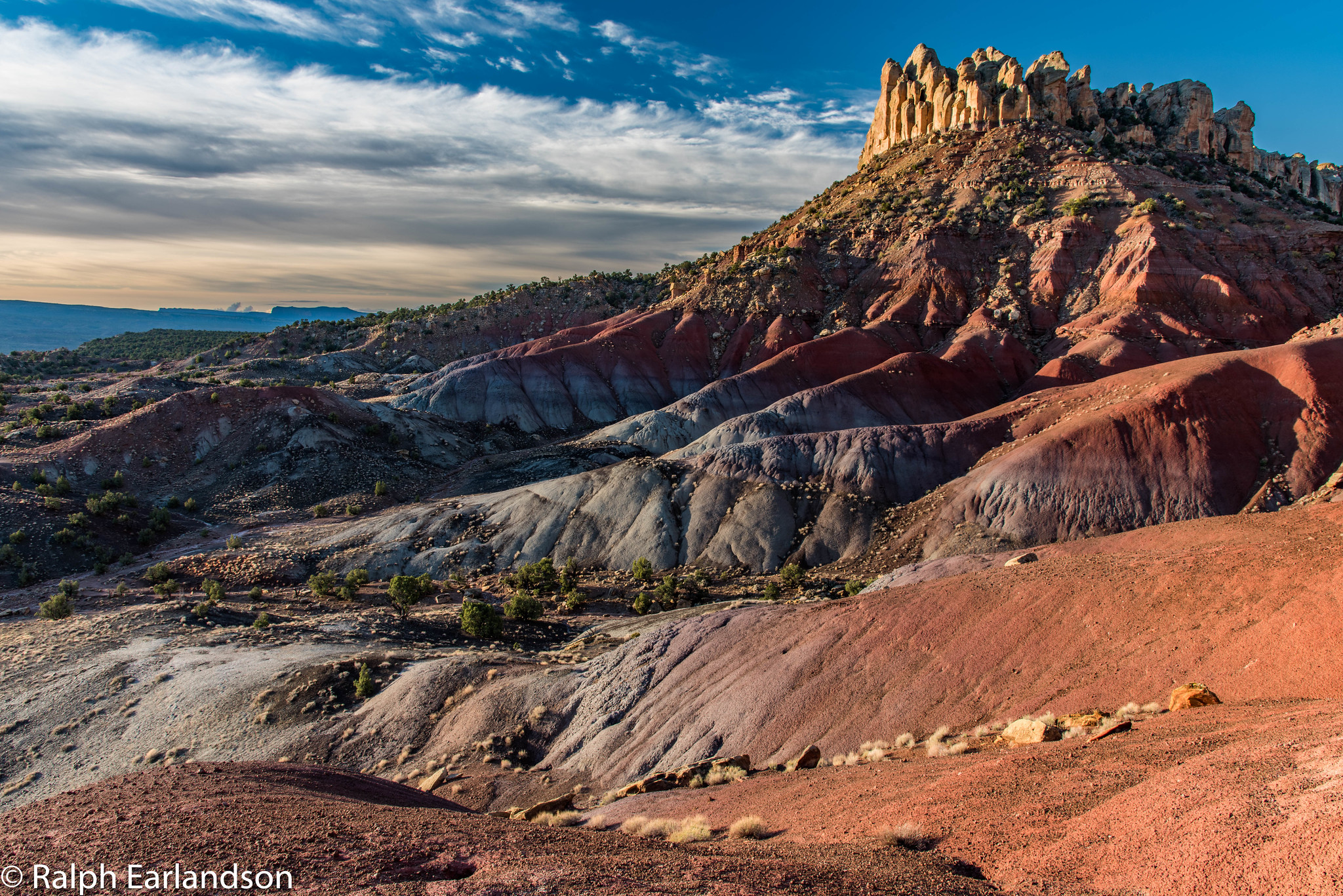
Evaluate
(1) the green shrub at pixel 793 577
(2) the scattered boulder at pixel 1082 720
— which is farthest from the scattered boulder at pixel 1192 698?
(1) the green shrub at pixel 793 577

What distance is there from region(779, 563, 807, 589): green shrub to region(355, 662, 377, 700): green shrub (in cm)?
1861

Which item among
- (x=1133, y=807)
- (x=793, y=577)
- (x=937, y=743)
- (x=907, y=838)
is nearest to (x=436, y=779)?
(x=937, y=743)

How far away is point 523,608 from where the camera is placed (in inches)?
1172

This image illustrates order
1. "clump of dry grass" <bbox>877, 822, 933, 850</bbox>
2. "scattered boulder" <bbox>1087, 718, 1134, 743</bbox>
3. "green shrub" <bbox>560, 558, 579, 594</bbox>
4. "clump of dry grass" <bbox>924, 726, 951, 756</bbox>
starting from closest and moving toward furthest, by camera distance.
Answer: "clump of dry grass" <bbox>877, 822, 933, 850</bbox> < "scattered boulder" <bbox>1087, 718, 1134, 743</bbox> < "clump of dry grass" <bbox>924, 726, 951, 756</bbox> < "green shrub" <bbox>560, 558, 579, 594</bbox>

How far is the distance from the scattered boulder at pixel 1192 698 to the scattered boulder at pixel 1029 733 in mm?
2086

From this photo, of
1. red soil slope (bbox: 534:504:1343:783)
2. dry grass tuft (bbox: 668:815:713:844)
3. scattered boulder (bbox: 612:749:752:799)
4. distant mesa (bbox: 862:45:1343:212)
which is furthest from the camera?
distant mesa (bbox: 862:45:1343:212)

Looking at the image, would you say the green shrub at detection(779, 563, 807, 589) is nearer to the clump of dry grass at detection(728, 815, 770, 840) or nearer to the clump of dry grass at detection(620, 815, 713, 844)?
the clump of dry grass at detection(620, 815, 713, 844)

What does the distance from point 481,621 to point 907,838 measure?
22.1m

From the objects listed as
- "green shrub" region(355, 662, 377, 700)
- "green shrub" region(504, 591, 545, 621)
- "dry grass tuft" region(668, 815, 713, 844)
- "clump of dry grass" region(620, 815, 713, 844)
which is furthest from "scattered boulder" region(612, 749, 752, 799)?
"green shrub" region(504, 591, 545, 621)

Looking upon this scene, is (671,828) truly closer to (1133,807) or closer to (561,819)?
(561,819)

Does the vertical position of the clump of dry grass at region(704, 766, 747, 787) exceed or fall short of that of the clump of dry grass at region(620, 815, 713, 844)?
it falls short

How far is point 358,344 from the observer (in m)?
101

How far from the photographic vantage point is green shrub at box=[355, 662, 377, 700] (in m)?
21.5

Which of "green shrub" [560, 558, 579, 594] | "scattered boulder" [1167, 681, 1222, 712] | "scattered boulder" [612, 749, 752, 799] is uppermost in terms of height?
"scattered boulder" [1167, 681, 1222, 712]
